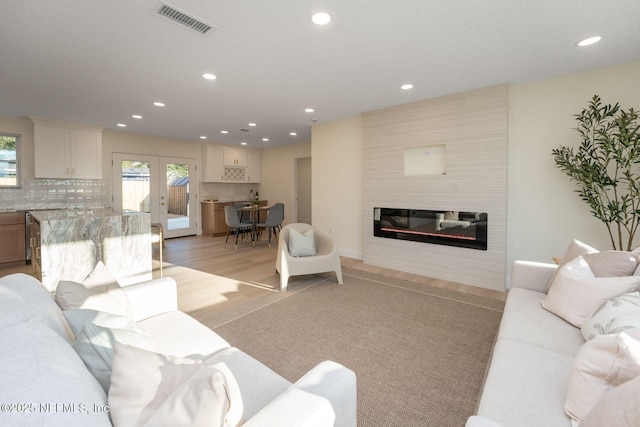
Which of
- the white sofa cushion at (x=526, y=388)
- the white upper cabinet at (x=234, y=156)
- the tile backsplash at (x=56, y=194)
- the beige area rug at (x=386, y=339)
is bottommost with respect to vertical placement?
the beige area rug at (x=386, y=339)

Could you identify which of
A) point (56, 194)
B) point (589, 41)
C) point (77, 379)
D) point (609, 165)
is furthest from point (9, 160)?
point (609, 165)

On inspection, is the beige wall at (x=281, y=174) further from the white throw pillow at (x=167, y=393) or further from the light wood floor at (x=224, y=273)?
the white throw pillow at (x=167, y=393)

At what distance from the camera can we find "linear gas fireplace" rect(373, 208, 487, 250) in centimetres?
371

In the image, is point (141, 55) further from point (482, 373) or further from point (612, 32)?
point (612, 32)

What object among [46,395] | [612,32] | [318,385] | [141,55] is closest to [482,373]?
[318,385]

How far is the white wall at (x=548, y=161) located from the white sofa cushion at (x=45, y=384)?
4129 millimetres

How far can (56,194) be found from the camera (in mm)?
5449

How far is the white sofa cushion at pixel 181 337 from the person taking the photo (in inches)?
55.3

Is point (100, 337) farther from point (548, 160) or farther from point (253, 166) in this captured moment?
point (253, 166)

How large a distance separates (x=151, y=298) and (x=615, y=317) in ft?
8.07

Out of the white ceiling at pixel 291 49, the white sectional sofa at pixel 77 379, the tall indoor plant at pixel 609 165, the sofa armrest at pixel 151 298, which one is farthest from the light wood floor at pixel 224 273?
the white ceiling at pixel 291 49

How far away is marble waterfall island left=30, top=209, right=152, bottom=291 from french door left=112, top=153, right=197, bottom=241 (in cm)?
305

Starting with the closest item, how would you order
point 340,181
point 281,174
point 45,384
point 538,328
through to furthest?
point 45,384 < point 538,328 < point 340,181 < point 281,174

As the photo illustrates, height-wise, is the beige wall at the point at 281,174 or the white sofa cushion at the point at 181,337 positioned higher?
the beige wall at the point at 281,174
